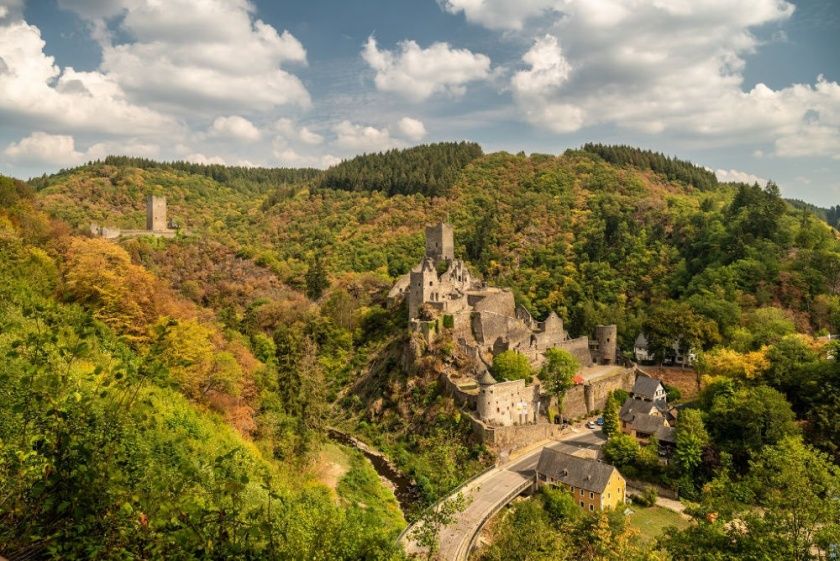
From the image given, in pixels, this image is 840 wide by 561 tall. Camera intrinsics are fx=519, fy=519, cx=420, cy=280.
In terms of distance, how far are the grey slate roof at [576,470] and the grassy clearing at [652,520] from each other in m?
2.39

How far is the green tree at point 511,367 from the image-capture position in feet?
131

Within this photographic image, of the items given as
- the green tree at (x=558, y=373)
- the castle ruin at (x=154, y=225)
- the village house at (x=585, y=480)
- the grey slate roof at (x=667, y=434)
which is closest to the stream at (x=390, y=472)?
the village house at (x=585, y=480)

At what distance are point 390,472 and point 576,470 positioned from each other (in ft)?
41.9

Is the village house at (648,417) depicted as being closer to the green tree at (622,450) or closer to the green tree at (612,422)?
the green tree at (612,422)

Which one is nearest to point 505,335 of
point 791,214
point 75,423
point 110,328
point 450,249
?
point 450,249

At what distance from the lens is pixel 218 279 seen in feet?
184

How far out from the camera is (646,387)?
41.8 metres

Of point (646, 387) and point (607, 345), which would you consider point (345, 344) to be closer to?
point (607, 345)

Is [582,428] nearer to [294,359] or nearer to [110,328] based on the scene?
[294,359]

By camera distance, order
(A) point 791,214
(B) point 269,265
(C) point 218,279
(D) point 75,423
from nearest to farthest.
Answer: (D) point 75,423 → (C) point 218,279 → (B) point 269,265 → (A) point 791,214

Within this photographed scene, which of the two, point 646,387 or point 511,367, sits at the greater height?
point 511,367

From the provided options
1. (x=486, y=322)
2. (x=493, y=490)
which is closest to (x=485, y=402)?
(x=493, y=490)

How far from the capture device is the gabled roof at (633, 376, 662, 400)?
41312 millimetres

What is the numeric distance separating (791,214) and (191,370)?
7555 centimetres
